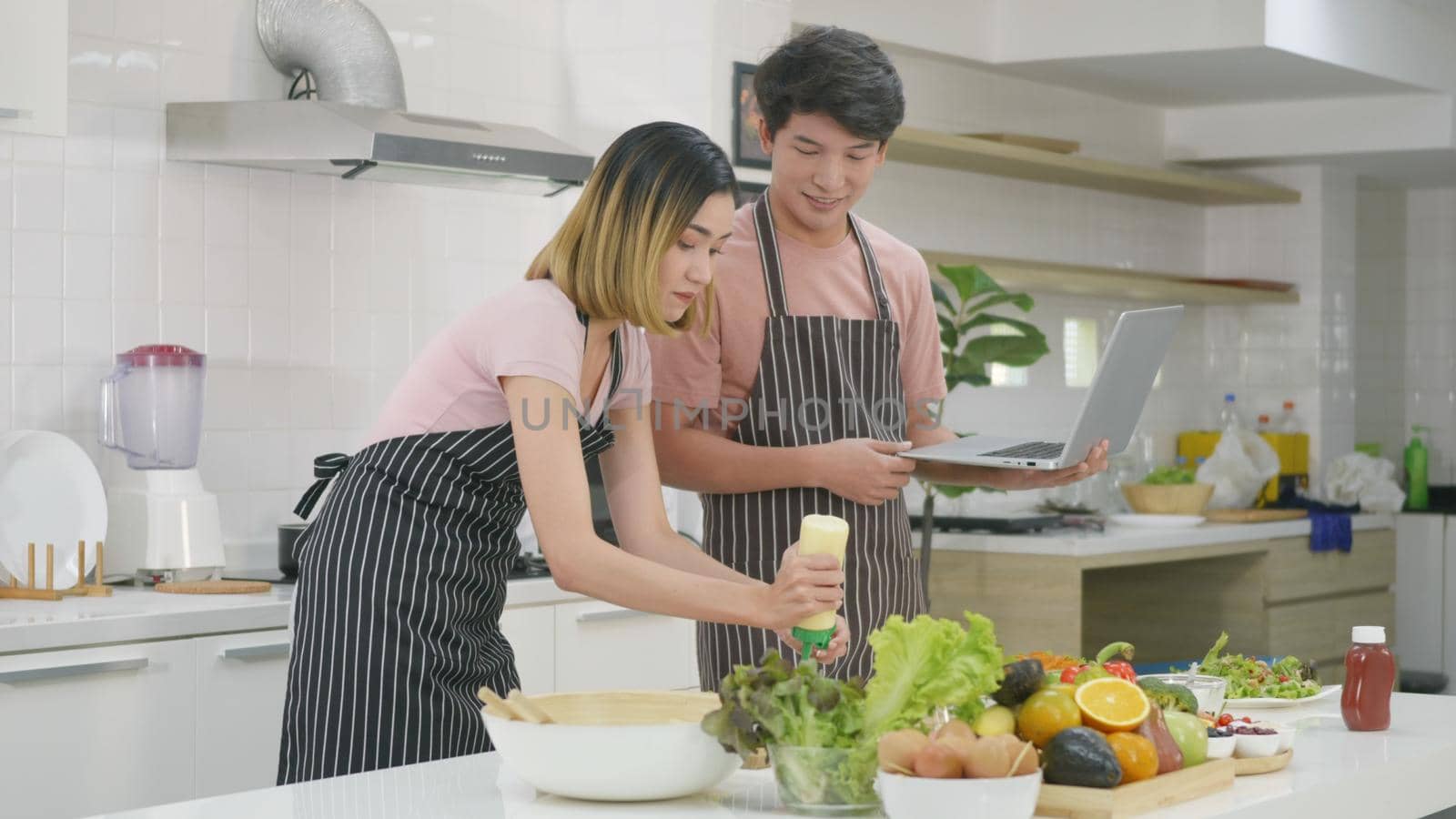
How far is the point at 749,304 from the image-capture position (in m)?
2.41

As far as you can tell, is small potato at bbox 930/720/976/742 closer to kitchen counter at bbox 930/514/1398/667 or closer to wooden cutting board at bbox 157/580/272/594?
wooden cutting board at bbox 157/580/272/594

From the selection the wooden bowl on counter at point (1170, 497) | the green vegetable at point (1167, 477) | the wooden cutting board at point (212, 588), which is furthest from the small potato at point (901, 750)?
the green vegetable at point (1167, 477)

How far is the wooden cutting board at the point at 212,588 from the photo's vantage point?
3.22m

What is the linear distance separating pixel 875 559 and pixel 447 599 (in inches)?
27.3

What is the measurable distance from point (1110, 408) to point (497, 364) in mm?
769

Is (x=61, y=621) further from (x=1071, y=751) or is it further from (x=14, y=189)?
(x=1071, y=751)

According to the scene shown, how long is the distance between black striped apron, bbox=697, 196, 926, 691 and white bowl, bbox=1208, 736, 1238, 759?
68cm

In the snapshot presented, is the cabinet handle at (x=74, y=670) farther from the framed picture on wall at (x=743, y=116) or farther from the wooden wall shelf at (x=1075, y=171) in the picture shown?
the wooden wall shelf at (x=1075, y=171)

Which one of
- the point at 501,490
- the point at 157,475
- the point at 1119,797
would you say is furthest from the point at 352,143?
the point at 1119,797

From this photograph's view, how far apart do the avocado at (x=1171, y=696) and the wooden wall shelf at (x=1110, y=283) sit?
3396 mm

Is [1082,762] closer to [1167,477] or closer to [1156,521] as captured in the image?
[1156,521]

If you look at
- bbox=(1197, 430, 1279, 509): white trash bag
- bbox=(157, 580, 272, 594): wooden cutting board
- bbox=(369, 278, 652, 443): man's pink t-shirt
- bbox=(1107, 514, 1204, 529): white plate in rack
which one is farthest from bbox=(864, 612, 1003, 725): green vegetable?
bbox=(1197, 430, 1279, 509): white trash bag

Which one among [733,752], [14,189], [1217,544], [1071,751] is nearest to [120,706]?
[14,189]

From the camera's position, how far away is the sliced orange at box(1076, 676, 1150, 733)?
159 cm
